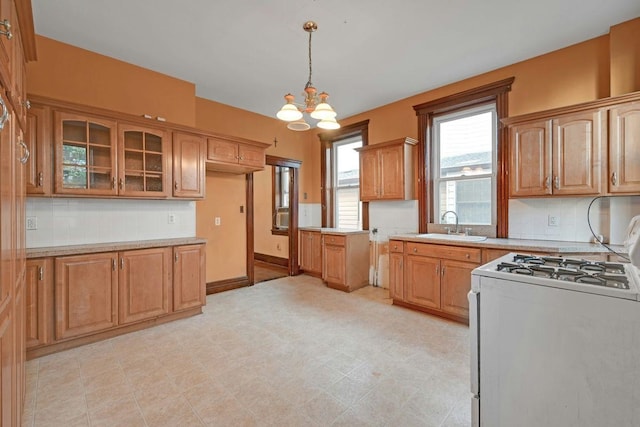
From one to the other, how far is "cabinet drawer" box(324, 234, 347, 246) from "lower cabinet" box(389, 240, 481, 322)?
2.85 feet

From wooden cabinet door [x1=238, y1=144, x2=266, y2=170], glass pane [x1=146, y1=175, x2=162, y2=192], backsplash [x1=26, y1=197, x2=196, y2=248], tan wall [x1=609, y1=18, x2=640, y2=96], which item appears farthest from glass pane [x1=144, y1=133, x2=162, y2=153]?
tan wall [x1=609, y1=18, x2=640, y2=96]

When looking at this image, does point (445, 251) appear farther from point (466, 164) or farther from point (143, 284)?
point (143, 284)

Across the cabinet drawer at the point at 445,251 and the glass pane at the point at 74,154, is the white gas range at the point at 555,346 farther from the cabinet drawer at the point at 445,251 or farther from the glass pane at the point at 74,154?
the glass pane at the point at 74,154

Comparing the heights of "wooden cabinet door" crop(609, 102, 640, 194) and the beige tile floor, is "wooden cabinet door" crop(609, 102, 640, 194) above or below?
above

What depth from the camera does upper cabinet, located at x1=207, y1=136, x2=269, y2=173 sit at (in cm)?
373

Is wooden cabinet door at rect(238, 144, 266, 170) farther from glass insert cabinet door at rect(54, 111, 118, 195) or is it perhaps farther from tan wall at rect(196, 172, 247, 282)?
glass insert cabinet door at rect(54, 111, 118, 195)

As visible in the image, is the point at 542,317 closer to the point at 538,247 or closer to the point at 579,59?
the point at 538,247

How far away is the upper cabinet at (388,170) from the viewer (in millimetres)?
4090

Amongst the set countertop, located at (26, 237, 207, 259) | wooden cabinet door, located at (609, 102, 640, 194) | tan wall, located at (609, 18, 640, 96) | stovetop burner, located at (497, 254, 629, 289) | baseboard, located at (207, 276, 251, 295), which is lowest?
baseboard, located at (207, 276, 251, 295)

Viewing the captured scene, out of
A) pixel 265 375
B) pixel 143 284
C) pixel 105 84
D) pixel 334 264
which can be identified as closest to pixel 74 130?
pixel 105 84

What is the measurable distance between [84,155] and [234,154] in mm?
1638

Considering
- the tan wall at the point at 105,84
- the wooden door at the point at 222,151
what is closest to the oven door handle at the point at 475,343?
the wooden door at the point at 222,151

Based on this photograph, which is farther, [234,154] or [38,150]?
[234,154]

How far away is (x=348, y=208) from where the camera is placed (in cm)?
531
